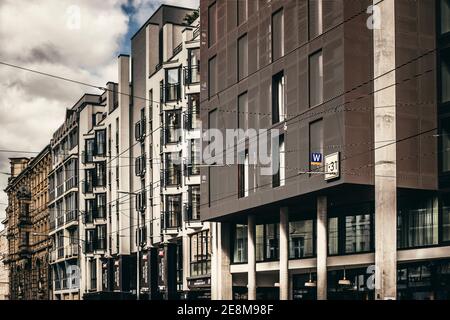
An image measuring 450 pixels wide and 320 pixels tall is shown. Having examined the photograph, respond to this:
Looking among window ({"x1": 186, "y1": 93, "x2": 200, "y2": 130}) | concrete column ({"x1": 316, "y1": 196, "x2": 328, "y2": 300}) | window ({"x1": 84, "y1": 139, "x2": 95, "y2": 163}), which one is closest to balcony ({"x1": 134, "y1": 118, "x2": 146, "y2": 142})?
window ({"x1": 186, "y1": 93, "x2": 200, "y2": 130})

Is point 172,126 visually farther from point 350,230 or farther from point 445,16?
point 445,16

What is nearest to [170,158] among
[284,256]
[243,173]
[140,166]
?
[140,166]

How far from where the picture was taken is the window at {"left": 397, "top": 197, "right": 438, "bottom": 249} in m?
40.2

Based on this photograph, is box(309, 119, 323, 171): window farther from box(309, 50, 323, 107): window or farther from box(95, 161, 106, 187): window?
box(95, 161, 106, 187): window

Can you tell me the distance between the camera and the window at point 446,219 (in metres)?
39.3

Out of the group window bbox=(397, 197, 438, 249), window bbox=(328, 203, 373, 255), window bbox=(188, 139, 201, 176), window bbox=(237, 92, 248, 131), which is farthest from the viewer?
window bbox=(188, 139, 201, 176)

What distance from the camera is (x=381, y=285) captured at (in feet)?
127

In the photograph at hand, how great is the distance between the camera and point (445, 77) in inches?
1610

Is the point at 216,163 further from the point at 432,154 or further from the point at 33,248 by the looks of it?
the point at 33,248

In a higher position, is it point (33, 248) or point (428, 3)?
point (428, 3)

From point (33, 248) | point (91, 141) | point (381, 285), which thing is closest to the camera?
point (381, 285)

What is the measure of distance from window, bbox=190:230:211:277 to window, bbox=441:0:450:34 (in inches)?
1000

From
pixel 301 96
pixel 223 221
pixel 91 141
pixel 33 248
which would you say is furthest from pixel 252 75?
pixel 33 248

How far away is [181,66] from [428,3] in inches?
1123
